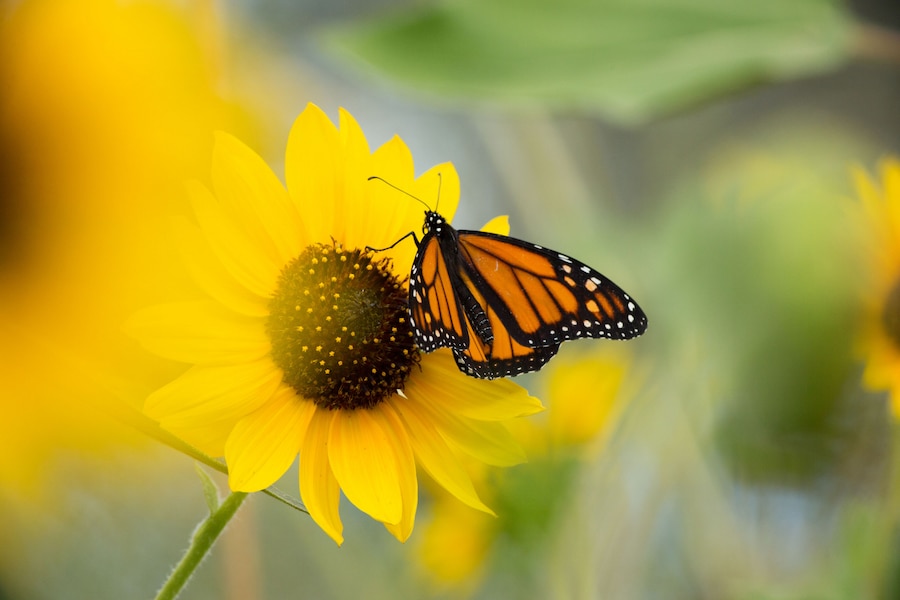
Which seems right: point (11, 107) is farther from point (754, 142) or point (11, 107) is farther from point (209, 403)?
point (754, 142)

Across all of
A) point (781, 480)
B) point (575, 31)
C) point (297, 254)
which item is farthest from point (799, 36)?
point (297, 254)

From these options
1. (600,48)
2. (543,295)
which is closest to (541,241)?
(600,48)

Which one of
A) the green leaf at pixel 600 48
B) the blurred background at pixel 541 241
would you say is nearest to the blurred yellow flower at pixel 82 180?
the blurred background at pixel 541 241

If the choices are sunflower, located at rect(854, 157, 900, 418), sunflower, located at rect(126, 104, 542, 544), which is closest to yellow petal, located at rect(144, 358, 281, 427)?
sunflower, located at rect(126, 104, 542, 544)

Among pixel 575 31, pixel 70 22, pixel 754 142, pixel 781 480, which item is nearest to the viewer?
pixel 70 22

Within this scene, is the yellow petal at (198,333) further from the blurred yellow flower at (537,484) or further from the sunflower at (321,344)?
the blurred yellow flower at (537,484)

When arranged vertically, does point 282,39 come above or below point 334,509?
above
